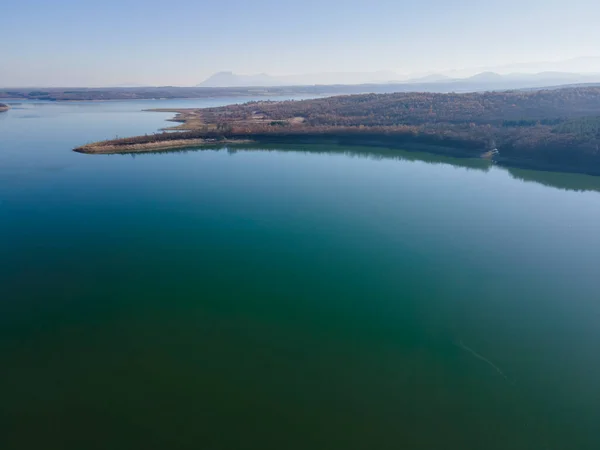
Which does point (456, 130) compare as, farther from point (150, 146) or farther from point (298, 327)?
point (298, 327)

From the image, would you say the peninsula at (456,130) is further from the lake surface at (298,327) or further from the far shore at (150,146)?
the lake surface at (298,327)

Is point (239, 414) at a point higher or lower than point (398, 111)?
lower

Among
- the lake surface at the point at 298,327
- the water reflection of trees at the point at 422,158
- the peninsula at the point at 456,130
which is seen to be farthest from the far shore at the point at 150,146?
the lake surface at the point at 298,327

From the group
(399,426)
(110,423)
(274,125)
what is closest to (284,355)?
(399,426)

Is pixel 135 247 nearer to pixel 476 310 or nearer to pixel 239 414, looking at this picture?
pixel 239 414

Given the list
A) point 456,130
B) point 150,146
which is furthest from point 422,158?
point 150,146

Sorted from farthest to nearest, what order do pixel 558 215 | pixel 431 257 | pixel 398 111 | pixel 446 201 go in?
pixel 398 111, pixel 446 201, pixel 558 215, pixel 431 257
